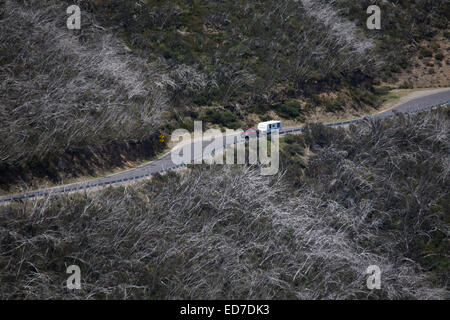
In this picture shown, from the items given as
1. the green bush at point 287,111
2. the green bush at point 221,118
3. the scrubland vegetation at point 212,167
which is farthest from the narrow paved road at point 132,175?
the green bush at point 221,118

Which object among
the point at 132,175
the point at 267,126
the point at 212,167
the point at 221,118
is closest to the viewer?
the point at 212,167

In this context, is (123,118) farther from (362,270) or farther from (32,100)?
(362,270)

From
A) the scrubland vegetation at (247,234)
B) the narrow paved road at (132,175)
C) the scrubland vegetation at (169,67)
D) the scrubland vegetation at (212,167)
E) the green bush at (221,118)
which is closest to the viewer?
the scrubland vegetation at (247,234)

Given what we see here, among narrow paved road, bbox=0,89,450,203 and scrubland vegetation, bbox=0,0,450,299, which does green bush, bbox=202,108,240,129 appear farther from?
narrow paved road, bbox=0,89,450,203

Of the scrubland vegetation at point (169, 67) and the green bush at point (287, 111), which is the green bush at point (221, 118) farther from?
the green bush at point (287, 111)

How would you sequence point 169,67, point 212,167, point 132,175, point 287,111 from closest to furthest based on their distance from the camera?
point 212,167, point 132,175, point 169,67, point 287,111

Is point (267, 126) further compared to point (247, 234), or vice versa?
point (267, 126)

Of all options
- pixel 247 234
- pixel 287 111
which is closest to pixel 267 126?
pixel 287 111

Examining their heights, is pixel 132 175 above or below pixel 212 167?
below

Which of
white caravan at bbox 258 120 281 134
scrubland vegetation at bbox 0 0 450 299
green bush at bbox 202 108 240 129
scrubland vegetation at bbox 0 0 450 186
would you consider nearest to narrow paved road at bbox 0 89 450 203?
white caravan at bbox 258 120 281 134

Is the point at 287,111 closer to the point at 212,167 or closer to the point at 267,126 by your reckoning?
the point at 267,126
